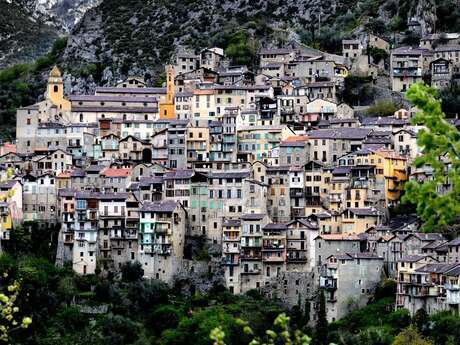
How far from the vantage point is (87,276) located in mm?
76000

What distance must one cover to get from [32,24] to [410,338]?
11831 centimetres

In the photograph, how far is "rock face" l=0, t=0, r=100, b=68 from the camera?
161500 mm

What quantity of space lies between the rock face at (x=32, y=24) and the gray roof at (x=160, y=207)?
8068cm

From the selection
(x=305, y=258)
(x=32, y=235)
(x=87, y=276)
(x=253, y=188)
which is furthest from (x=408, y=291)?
(x=32, y=235)

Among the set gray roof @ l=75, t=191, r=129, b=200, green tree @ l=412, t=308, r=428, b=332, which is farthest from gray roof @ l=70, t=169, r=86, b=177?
green tree @ l=412, t=308, r=428, b=332

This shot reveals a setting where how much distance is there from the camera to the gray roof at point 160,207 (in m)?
76.4

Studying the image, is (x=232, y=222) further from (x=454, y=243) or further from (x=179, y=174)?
(x=454, y=243)

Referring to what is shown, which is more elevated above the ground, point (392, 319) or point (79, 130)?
point (79, 130)

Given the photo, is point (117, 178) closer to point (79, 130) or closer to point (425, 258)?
point (79, 130)

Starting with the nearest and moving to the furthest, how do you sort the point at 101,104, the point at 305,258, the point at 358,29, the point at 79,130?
the point at 305,258, the point at 79,130, the point at 101,104, the point at 358,29

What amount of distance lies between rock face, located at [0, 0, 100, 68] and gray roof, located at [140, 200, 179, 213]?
80.7 meters

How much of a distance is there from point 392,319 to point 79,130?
32018 mm

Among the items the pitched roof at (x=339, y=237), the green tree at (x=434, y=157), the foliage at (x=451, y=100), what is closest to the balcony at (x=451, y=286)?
the pitched roof at (x=339, y=237)

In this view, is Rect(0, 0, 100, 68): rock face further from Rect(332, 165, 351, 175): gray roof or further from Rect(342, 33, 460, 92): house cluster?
Rect(332, 165, 351, 175): gray roof
